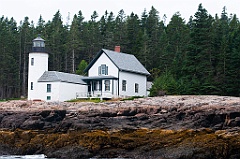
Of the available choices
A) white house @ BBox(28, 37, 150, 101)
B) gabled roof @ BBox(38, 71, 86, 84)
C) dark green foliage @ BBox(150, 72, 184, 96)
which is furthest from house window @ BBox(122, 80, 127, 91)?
gabled roof @ BBox(38, 71, 86, 84)

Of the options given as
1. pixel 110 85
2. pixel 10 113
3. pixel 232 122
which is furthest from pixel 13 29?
pixel 232 122

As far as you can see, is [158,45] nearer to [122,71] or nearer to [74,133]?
[122,71]

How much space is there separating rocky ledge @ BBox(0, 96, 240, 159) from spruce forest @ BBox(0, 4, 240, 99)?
10678 mm

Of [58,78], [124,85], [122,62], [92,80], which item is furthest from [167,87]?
[58,78]

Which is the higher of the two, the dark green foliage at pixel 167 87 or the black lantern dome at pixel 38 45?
the black lantern dome at pixel 38 45

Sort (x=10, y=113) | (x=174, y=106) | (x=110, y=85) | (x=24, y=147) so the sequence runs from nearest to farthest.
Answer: (x=24, y=147), (x=174, y=106), (x=10, y=113), (x=110, y=85)

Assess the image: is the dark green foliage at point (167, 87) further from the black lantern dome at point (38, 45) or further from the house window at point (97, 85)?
the black lantern dome at point (38, 45)

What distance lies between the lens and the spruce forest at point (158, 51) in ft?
156

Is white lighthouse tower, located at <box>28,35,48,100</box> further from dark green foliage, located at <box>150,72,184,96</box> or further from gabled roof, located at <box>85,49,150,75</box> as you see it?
dark green foliage, located at <box>150,72,184,96</box>

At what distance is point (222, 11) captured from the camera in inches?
4085

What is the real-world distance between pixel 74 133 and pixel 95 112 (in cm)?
362

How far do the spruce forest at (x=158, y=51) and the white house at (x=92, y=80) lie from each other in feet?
9.08

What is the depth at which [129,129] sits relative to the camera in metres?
33.3

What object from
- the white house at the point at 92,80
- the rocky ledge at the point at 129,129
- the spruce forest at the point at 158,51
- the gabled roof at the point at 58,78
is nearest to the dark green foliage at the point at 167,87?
the spruce forest at the point at 158,51
